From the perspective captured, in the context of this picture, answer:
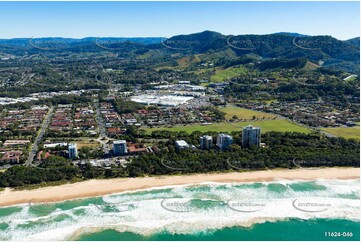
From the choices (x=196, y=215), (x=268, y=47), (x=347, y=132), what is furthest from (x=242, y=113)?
(x=268, y=47)

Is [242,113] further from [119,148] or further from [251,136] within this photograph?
[119,148]

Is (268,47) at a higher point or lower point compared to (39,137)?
higher

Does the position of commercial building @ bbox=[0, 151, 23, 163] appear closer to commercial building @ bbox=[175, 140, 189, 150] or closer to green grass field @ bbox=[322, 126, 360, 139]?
commercial building @ bbox=[175, 140, 189, 150]

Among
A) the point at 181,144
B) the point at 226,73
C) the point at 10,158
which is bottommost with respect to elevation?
the point at 10,158

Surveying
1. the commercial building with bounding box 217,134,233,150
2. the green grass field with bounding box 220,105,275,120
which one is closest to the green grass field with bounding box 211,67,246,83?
the green grass field with bounding box 220,105,275,120

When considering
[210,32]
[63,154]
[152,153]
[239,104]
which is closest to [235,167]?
[152,153]

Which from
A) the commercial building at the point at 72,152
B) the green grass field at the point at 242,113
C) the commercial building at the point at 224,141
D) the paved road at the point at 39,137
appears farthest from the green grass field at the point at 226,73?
the commercial building at the point at 72,152
